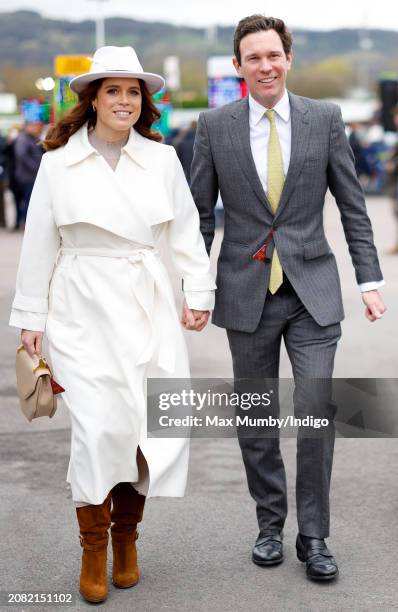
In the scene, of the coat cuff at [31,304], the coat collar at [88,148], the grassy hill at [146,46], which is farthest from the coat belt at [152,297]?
the grassy hill at [146,46]

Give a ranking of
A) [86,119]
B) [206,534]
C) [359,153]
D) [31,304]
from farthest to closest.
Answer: [359,153], [206,534], [86,119], [31,304]

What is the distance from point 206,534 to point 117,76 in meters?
1.99

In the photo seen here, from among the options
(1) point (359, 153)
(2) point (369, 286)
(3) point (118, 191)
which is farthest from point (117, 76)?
(1) point (359, 153)

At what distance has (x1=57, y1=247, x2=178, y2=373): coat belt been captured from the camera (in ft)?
14.1

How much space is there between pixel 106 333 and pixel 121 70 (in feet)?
3.12

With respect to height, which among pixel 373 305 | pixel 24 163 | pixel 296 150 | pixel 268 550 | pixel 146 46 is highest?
pixel 296 150

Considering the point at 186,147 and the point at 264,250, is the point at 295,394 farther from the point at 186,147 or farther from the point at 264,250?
the point at 186,147

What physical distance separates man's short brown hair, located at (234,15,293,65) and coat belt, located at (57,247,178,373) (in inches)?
35.4

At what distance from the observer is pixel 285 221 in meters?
4.55

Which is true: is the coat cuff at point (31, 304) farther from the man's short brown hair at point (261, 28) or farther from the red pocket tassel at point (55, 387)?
the man's short brown hair at point (261, 28)

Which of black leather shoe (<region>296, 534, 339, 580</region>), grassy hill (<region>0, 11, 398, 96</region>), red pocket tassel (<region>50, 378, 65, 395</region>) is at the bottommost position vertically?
grassy hill (<region>0, 11, 398, 96</region>)

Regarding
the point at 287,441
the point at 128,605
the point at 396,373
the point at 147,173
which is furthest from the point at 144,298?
the point at 396,373

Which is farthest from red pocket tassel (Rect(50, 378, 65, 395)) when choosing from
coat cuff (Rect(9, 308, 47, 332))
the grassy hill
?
the grassy hill

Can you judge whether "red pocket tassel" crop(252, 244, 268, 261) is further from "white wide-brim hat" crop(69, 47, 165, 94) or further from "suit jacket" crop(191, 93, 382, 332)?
"white wide-brim hat" crop(69, 47, 165, 94)
